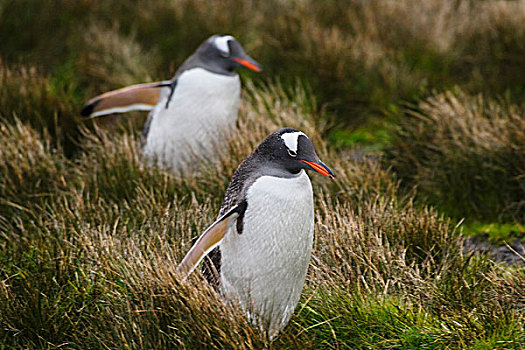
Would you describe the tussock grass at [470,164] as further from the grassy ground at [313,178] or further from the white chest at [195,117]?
the white chest at [195,117]

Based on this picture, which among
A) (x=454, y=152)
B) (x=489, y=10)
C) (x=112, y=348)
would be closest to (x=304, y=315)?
(x=112, y=348)

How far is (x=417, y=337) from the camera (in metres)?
2.54

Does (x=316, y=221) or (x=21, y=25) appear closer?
(x=316, y=221)

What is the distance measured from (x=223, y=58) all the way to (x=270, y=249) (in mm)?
2228

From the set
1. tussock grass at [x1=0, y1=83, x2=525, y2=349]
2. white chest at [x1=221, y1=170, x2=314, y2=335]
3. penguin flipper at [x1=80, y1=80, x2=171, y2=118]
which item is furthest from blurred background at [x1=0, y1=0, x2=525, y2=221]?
white chest at [x1=221, y1=170, x2=314, y2=335]

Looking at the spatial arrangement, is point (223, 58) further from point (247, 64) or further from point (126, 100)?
point (126, 100)

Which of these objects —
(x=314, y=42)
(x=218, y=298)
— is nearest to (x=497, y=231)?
(x=218, y=298)

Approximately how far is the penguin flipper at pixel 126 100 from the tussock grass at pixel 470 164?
5.40ft

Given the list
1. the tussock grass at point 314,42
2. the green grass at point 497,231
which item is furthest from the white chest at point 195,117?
the green grass at point 497,231

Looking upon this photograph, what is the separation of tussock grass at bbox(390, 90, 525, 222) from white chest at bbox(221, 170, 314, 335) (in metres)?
1.92

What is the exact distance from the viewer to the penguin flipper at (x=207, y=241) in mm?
2490

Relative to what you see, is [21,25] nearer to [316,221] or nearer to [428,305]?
[316,221]

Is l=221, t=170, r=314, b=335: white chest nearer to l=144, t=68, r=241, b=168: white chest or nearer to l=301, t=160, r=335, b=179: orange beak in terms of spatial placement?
l=301, t=160, r=335, b=179: orange beak

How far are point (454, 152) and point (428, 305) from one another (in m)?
1.91
